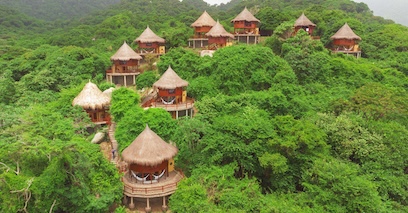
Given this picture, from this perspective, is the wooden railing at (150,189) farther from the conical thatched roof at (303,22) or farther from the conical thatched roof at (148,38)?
the conical thatched roof at (303,22)

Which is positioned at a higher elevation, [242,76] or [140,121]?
[242,76]

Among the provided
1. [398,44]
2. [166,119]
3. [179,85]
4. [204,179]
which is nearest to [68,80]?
[179,85]

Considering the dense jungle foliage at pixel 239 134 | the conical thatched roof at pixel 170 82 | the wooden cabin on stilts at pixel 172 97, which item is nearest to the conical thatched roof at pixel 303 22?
the dense jungle foliage at pixel 239 134

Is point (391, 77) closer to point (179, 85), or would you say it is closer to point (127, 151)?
point (179, 85)

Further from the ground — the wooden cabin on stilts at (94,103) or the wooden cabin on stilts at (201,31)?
the wooden cabin on stilts at (201,31)

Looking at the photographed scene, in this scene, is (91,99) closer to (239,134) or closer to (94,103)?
(94,103)

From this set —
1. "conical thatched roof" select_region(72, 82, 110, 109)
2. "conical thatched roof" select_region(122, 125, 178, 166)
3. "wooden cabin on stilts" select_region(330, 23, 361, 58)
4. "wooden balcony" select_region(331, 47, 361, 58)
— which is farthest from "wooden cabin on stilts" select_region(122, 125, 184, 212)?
"wooden cabin on stilts" select_region(330, 23, 361, 58)
